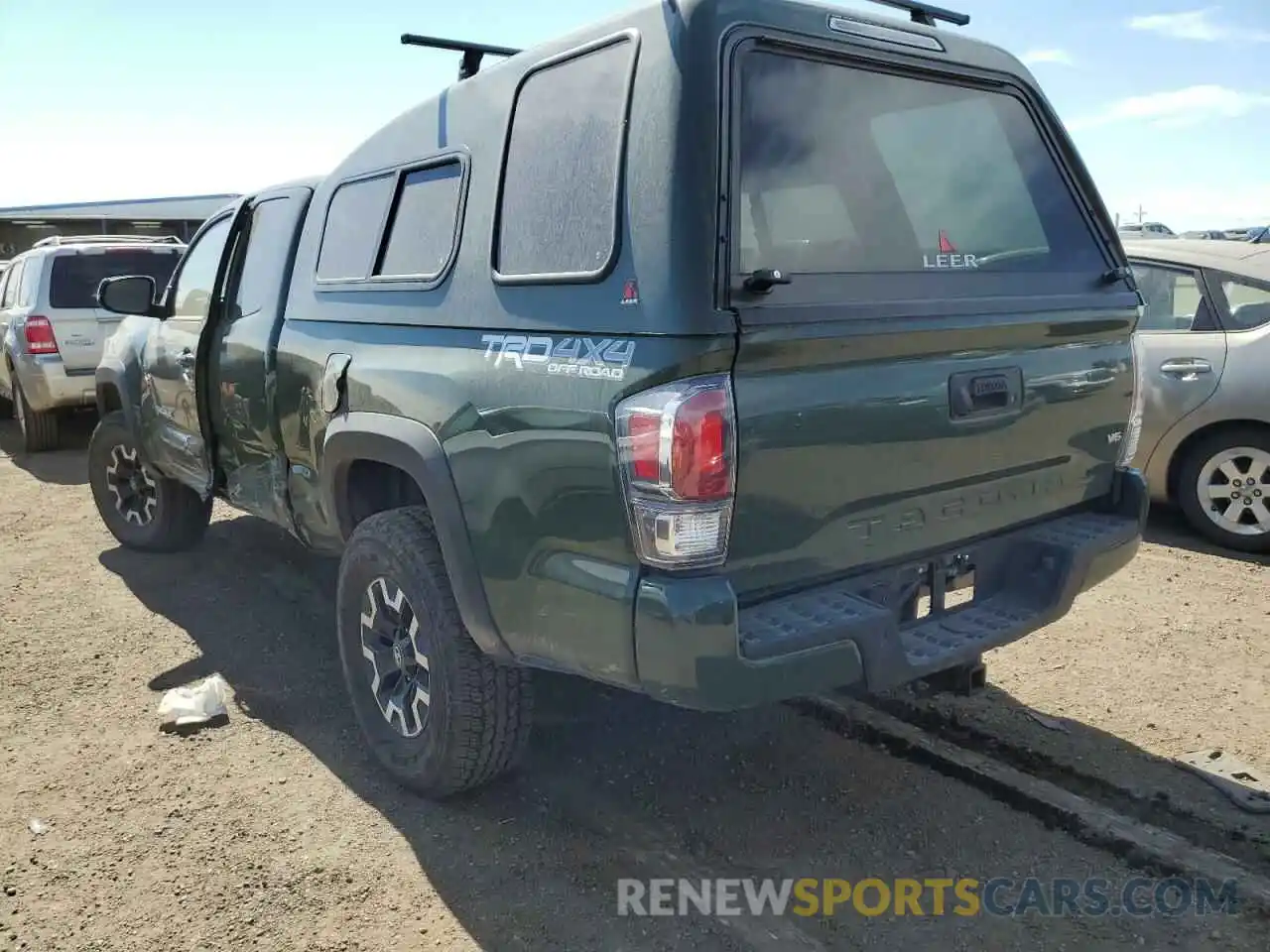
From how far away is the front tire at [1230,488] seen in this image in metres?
5.44

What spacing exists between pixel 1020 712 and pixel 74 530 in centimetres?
579

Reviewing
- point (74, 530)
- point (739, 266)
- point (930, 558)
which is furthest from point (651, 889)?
point (74, 530)

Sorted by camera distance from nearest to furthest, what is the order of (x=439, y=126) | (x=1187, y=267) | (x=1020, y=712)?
1. (x=439, y=126)
2. (x=1020, y=712)
3. (x=1187, y=267)

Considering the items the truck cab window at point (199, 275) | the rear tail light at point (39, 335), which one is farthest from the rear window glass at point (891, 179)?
the rear tail light at point (39, 335)

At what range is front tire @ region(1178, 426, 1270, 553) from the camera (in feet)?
17.9

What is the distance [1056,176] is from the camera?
131 inches

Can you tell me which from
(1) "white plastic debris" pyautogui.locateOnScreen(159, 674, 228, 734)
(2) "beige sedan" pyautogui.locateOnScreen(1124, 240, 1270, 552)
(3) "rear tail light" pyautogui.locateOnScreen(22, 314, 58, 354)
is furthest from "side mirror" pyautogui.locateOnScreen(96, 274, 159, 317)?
(2) "beige sedan" pyautogui.locateOnScreen(1124, 240, 1270, 552)

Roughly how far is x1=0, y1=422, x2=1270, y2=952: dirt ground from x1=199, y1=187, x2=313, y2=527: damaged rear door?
0.77 metres

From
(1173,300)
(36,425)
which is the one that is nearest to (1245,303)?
(1173,300)

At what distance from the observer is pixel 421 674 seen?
320 cm

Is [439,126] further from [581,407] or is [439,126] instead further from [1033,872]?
[1033,872]

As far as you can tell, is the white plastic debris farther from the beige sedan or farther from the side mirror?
the beige sedan

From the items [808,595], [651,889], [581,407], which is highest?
[581,407]

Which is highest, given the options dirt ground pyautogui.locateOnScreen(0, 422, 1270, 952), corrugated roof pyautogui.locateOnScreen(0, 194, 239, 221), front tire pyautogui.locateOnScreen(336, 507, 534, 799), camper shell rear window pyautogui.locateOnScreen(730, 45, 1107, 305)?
corrugated roof pyautogui.locateOnScreen(0, 194, 239, 221)
